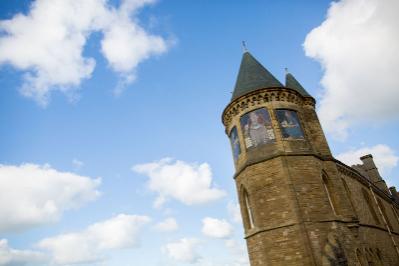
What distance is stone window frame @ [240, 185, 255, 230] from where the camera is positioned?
14.3m

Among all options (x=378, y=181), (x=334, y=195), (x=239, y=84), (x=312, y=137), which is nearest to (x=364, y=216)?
(x=334, y=195)

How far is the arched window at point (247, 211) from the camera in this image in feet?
47.4

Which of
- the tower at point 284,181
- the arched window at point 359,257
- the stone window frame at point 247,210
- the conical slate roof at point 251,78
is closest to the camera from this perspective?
the tower at point 284,181

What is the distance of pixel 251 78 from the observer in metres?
16.8

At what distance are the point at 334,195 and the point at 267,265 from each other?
4.96m

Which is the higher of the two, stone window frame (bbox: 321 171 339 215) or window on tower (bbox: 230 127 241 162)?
window on tower (bbox: 230 127 241 162)

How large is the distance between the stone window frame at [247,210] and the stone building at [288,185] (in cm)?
5

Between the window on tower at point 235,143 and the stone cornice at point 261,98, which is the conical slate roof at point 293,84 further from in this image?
the window on tower at point 235,143

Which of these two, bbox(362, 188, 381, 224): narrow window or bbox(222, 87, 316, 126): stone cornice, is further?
bbox(362, 188, 381, 224): narrow window

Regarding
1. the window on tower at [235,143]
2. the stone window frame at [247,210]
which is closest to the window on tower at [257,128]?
the window on tower at [235,143]

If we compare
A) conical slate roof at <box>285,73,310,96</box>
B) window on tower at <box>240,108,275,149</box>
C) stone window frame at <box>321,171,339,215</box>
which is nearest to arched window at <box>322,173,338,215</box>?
stone window frame at <box>321,171,339,215</box>

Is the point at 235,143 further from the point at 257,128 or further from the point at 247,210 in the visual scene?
the point at 247,210

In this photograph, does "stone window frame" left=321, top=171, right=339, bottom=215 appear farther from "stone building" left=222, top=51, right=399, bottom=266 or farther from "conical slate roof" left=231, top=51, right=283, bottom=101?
"conical slate roof" left=231, top=51, right=283, bottom=101

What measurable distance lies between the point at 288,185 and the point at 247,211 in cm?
290
